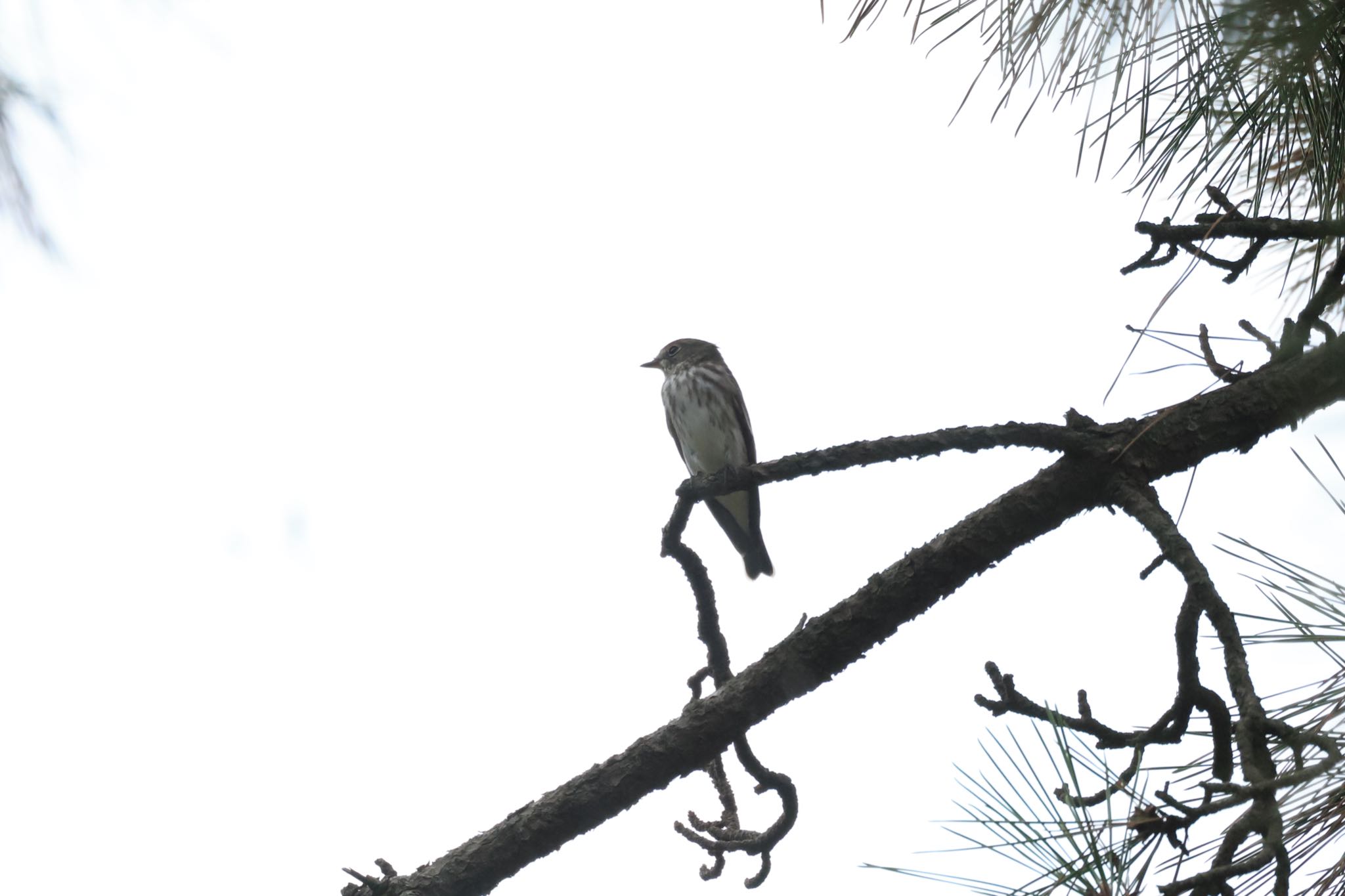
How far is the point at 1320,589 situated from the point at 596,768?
164cm

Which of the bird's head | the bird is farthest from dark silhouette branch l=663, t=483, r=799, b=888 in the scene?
the bird's head

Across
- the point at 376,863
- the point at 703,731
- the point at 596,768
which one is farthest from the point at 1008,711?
the point at 376,863

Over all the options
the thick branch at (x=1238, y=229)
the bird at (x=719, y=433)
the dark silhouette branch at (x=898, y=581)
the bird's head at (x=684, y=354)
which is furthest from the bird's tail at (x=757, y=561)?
the thick branch at (x=1238, y=229)

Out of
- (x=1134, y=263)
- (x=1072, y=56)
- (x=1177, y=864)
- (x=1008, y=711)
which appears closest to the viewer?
(x=1177, y=864)

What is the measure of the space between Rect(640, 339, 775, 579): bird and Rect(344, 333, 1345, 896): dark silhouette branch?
161 inches

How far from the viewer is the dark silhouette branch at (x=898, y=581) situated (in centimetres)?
268

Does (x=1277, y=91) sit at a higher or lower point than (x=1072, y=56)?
lower

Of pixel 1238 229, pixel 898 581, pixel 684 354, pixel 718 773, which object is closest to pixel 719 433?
pixel 684 354

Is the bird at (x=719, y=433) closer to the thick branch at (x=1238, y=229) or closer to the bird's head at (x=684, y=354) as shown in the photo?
the bird's head at (x=684, y=354)

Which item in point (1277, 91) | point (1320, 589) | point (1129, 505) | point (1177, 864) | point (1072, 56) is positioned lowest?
point (1177, 864)

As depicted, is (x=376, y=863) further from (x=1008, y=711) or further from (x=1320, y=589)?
(x=1320, y=589)

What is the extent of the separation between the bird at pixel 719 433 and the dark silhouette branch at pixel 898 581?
410 cm

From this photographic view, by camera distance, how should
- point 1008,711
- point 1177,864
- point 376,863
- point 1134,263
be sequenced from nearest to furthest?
point 1177,864 → point 1008,711 → point 1134,263 → point 376,863

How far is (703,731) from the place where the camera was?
9.46ft
